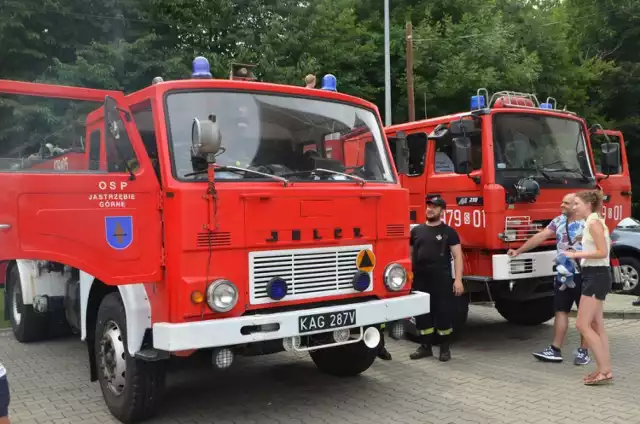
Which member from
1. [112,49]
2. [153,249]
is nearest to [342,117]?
[153,249]

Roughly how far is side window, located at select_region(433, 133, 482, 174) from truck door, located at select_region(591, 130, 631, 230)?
188 cm

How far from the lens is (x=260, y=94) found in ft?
16.2

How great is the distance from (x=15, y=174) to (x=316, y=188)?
218cm

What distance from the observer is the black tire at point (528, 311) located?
8.08 meters

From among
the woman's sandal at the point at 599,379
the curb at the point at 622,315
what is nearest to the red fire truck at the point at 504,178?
the woman's sandal at the point at 599,379

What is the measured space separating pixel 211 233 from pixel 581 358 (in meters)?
4.16

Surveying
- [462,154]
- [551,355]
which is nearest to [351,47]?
[462,154]

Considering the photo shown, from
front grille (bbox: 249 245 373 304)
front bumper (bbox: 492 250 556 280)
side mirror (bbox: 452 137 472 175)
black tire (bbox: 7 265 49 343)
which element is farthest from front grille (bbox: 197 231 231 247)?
black tire (bbox: 7 265 49 343)

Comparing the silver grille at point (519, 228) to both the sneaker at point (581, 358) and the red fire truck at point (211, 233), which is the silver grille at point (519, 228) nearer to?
the sneaker at point (581, 358)

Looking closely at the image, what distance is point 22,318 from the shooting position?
7.69m

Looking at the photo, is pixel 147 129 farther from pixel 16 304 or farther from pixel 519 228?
pixel 16 304

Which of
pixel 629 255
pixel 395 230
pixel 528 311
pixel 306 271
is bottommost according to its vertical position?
pixel 528 311

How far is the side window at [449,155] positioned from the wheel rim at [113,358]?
13.7 ft

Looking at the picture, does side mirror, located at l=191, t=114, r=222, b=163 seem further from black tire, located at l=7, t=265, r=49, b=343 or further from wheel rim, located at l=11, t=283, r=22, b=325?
wheel rim, located at l=11, t=283, r=22, b=325
